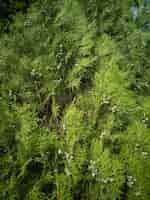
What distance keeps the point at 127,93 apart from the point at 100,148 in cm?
59

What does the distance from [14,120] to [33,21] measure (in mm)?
1262

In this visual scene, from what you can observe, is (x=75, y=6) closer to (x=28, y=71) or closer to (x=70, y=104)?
(x=28, y=71)

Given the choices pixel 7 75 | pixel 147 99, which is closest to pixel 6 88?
pixel 7 75

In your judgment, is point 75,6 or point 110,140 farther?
point 75,6

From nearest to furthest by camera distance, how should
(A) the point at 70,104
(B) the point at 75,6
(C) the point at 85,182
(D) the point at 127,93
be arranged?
(C) the point at 85,182, (D) the point at 127,93, (A) the point at 70,104, (B) the point at 75,6

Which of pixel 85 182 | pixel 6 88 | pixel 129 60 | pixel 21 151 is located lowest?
pixel 85 182

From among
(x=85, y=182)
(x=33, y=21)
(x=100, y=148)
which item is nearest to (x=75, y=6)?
(x=33, y=21)

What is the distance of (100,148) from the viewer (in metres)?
2.60

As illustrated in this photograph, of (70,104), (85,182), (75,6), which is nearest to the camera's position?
(85,182)

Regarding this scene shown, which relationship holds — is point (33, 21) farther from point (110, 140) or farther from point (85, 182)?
point (85, 182)

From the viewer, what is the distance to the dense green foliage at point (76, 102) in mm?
2561

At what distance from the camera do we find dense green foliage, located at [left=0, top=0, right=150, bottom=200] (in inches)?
101

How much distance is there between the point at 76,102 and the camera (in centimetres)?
306

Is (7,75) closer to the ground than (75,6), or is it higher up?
closer to the ground
